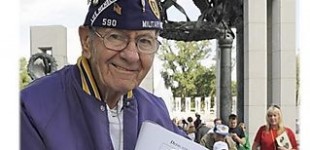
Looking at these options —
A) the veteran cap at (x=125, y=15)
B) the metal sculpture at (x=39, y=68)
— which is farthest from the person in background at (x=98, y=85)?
the metal sculpture at (x=39, y=68)

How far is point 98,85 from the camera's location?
3.67 feet

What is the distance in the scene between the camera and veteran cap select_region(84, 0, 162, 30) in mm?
1073

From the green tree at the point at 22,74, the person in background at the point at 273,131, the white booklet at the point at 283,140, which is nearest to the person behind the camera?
the green tree at the point at 22,74

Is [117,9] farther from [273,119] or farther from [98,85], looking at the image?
[273,119]

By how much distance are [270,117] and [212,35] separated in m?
3.64

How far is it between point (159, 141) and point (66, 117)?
0.19 metres

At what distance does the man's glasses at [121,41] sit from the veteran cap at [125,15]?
2 cm

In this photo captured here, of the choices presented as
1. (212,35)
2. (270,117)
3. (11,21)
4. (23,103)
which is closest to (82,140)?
(23,103)

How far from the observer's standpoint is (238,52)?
26.9 ft

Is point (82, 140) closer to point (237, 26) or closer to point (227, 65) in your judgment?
point (227, 65)

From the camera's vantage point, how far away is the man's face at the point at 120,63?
106cm

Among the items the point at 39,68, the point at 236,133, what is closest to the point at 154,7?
the point at 39,68

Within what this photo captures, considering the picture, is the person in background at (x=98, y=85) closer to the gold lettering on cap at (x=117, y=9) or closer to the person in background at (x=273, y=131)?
the gold lettering on cap at (x=117, y=9)
